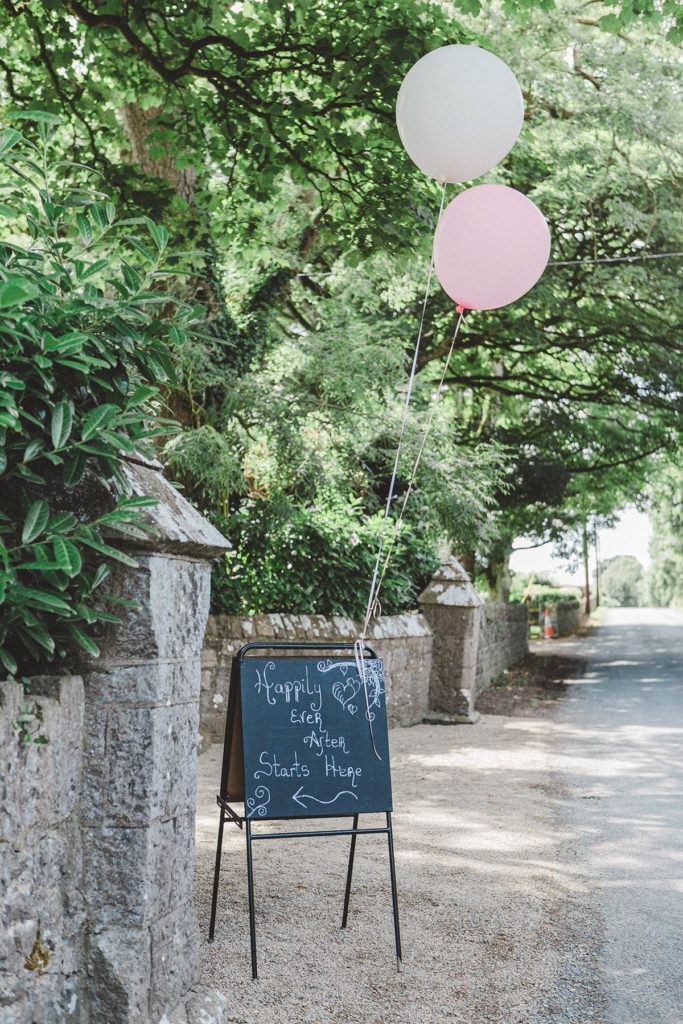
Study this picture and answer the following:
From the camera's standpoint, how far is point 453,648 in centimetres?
981

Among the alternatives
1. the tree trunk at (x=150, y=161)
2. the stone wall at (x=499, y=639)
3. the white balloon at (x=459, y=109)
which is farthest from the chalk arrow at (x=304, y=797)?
the stone wall at (x=499, y=639)

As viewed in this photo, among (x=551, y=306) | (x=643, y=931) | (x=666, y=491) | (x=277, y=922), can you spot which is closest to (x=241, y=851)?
(x=277, y=922)

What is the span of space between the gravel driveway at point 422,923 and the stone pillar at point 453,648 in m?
3.33

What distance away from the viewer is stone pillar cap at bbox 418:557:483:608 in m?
9.80

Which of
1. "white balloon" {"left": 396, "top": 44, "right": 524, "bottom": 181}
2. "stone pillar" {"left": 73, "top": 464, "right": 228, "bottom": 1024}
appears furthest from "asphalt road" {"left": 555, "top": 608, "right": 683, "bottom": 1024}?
"white balloon" {"left": 396, "top": 44, "right": 524, "bottom": 181}

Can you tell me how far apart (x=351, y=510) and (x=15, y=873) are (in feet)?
23.4

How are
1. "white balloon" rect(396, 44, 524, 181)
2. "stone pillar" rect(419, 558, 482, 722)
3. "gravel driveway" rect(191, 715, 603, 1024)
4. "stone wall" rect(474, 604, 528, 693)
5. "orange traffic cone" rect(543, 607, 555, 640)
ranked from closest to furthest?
"gravel driveway" rect(191, 715, 603, 1024), "white balloon" rect(396, 44, 524, 181), "stone pillar" rect(419, 558, 482, 722), "stone wall" rect(474, 604, 528, 693), "orange traffic cone" rect(543, 607, 555, 640)

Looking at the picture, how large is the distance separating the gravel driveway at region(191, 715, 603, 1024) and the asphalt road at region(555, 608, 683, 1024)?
12 cm

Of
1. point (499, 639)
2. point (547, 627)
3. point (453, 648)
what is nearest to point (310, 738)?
point (453, 648)

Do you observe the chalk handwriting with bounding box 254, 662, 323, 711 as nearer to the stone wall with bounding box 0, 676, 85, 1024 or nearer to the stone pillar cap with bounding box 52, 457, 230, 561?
the stone pillar cap with bounding box 52, 457, 230, 561

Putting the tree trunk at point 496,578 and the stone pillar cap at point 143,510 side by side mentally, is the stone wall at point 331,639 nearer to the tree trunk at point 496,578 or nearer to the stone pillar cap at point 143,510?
A: the stone pillar cap at point 143,510

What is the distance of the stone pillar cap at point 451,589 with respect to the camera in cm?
980

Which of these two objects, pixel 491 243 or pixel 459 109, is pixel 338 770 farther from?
pixel 459 109

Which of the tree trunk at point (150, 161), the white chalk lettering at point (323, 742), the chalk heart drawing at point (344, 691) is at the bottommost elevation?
the white chalk lettering at point (323, 742)
